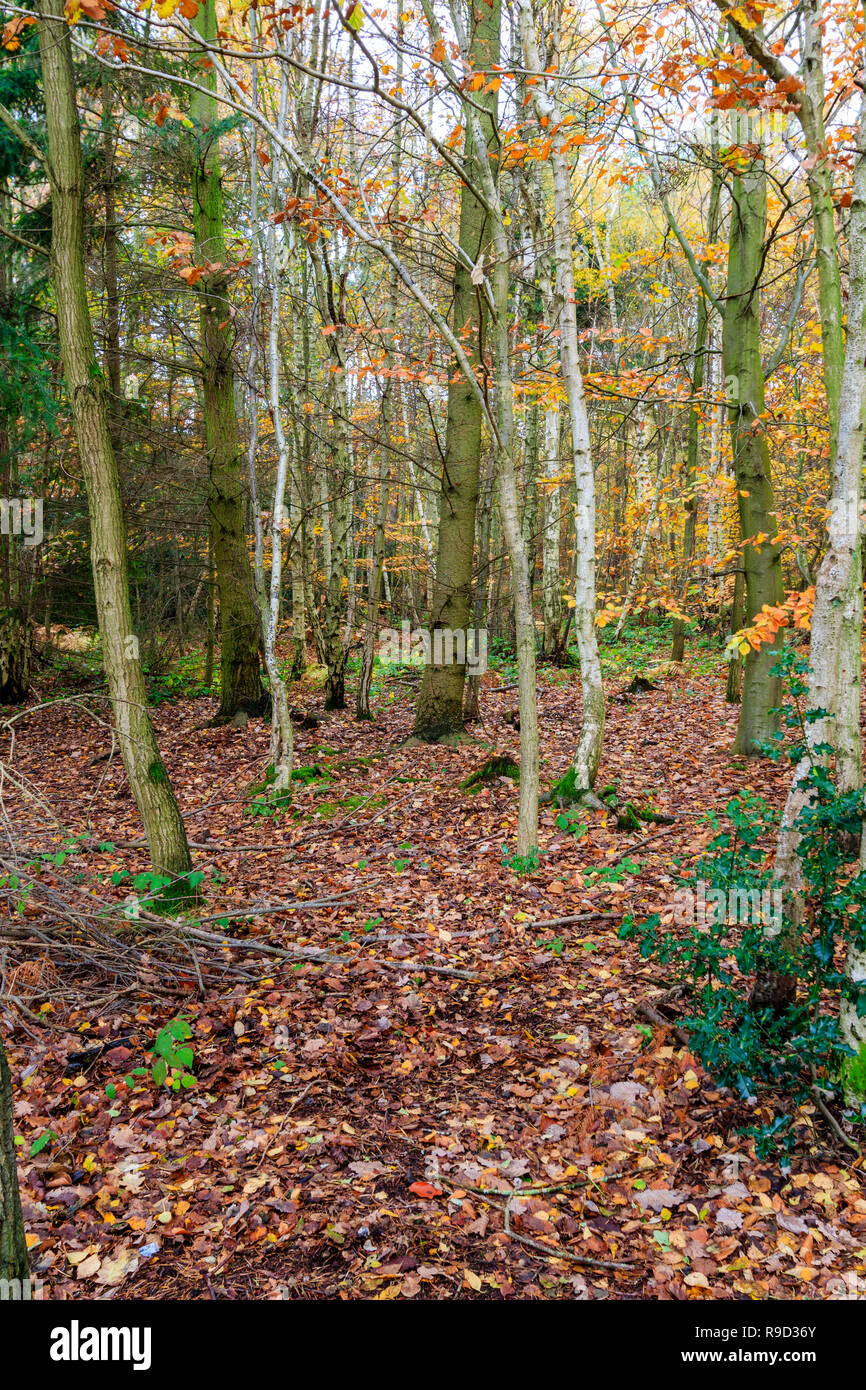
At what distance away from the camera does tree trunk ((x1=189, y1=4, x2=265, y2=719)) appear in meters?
10.0

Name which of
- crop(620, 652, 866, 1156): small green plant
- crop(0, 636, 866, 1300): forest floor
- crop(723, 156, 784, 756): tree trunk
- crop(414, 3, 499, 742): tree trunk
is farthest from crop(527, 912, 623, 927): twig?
crop(414, 3, 499, 742): tree trunk

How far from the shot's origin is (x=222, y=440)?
10789 mm

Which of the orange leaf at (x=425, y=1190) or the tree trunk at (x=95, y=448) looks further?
the tree trunk at (x=95, y=448)

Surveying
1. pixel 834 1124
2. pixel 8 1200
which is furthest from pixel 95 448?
pixel 834 1124

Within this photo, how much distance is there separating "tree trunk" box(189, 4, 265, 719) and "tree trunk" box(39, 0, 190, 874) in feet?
15.7

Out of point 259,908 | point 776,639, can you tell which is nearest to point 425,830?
point 259,908

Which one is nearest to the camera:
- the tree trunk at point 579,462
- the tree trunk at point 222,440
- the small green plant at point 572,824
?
the tree trunk at point 579,462

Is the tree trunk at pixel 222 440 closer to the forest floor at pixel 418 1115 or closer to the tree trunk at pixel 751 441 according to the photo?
the forest floor at pixel 418 1115

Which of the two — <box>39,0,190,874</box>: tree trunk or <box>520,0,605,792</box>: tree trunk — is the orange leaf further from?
<box>520,0,605,792</box>: tree trunk

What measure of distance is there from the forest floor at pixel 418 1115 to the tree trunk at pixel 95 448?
2.30 ft

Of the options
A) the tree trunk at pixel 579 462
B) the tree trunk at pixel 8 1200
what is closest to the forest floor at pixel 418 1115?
the tree trunk at pixel 8 1200

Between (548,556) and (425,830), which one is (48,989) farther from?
(548,556)

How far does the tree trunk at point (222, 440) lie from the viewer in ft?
32.8

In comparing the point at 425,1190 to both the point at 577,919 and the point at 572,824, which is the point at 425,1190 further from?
the point at 572,824
